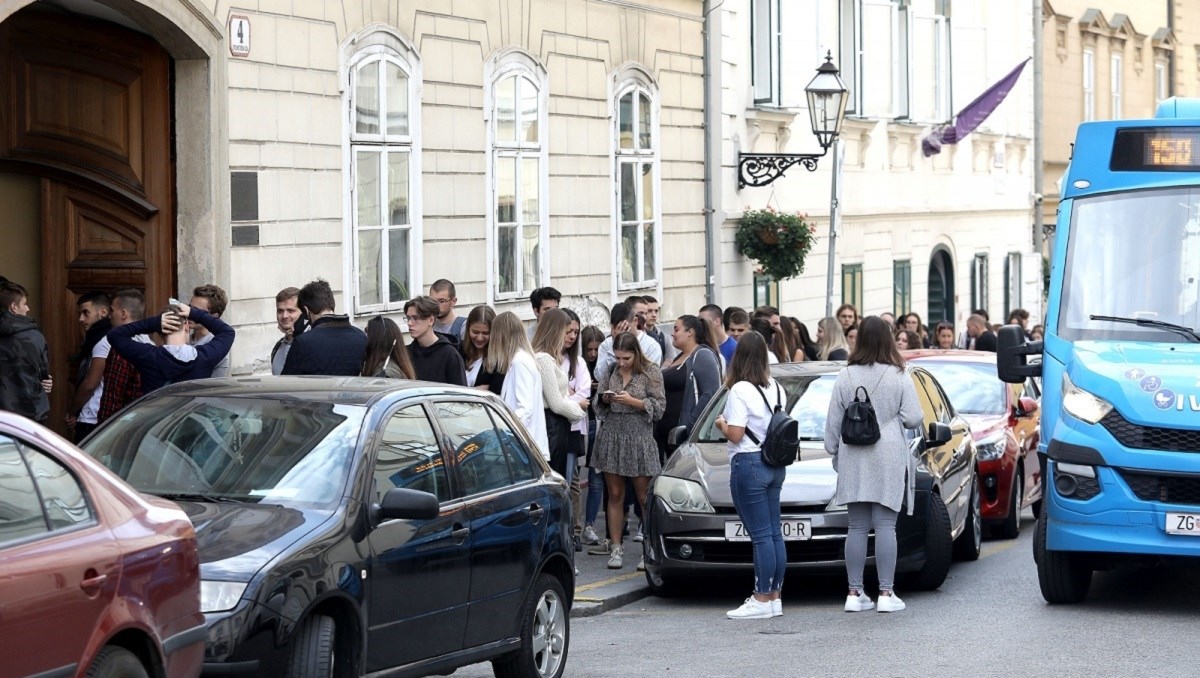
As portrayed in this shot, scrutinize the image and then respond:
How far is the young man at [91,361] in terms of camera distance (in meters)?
11.7

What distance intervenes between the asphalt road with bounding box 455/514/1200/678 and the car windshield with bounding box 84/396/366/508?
2239 millimetres

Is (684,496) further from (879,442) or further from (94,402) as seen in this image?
(94,402)

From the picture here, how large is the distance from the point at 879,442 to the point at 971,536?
2.90 m

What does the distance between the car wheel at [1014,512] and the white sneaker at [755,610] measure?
470cm

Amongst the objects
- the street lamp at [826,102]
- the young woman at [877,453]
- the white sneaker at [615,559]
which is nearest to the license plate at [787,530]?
the young woman at [877,453]

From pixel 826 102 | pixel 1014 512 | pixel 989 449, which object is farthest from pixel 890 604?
pixel 826 102

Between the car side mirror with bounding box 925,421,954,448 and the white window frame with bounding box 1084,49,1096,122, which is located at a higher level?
the white window frame with bounding box 1084,49,1096,122

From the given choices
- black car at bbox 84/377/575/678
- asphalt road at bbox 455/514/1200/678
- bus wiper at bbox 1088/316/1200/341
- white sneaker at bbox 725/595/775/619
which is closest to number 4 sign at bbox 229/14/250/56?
asphalt road at bbox 455/514/1200/678

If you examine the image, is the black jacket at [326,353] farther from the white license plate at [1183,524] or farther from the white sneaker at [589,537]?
the white license plate at [1183,524]

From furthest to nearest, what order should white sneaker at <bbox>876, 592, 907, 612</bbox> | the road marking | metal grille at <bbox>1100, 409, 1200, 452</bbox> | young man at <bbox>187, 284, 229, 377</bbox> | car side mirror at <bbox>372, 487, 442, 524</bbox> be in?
the road marking < young man at <bbox>187, 284, 229, 377</bbox> < white sneaker at <bbox>876, 592, 907, 612</bbox> < metal grille at <bbox>1100, 409, 1200, 452</bbox> < car side mirror at <bbox>372, 487, 442, 524</bbox>

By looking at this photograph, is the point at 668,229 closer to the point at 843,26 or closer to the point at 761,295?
the point at 761,295

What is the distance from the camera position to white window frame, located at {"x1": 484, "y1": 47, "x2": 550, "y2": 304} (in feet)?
56.0

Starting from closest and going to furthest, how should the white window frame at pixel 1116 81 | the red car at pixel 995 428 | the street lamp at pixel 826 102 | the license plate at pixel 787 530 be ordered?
the license plate at pixel 787 530 → the red car at pixel 995 428 → the street lamp at pixel 826 102 → the white window frame at pixel 1116 81

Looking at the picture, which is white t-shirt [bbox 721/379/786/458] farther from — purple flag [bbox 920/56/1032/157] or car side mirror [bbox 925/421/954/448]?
purple flag [bbox 920/56/1032/157]
